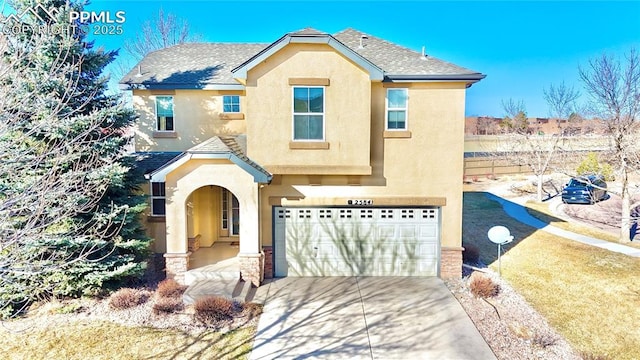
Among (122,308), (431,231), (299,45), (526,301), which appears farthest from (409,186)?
(122,308)

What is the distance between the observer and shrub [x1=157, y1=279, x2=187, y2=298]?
1069 centimetres

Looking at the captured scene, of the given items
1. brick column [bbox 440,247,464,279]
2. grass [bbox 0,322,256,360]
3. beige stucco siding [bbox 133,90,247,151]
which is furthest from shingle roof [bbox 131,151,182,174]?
brick column [bbox 440,247,464,279]

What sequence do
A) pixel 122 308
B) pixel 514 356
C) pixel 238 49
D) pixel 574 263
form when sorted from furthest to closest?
pixel 238 49, pixel 574 263, pixel 122 308, pixel 514 356

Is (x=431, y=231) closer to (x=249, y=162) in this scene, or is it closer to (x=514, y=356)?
(x=514, y=356)

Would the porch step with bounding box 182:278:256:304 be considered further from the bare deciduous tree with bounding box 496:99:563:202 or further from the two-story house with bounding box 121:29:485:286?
the bare deciduous tree with bounding box 496:99:563:202

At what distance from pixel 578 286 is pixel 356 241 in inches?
288

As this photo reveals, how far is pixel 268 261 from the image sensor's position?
41.7 ft

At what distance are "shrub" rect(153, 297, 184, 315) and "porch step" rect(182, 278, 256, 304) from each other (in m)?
0.21

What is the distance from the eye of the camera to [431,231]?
12859 mm

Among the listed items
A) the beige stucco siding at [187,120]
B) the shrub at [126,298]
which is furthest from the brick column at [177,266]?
the beige stucco siding at [187,120]

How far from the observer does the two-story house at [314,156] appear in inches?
457

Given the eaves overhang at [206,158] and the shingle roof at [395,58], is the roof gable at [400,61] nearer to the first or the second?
the shingle roof at [395,58]

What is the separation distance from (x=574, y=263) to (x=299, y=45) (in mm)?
12866

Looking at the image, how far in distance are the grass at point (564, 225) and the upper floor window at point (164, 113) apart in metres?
19.7
